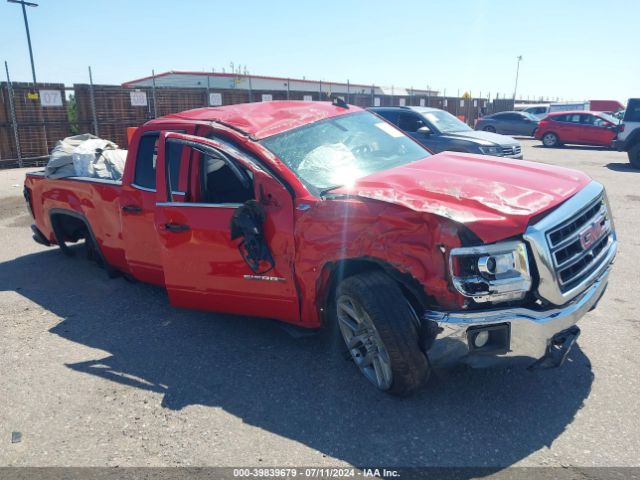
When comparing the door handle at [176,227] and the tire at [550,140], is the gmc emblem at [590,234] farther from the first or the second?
the tire at [550,140]

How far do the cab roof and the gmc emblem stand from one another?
226 cm

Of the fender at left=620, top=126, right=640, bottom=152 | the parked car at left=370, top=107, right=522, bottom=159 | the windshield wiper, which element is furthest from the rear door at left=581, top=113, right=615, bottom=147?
the windshield wiper

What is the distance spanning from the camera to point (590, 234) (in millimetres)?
3160

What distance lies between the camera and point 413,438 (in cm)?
286

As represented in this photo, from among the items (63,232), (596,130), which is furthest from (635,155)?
(63,232)

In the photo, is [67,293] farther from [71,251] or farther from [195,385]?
[195,385]

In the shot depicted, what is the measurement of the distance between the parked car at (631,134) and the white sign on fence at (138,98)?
15.2 metres

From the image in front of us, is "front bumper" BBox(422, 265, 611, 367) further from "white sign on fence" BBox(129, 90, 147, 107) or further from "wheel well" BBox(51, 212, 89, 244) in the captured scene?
"white sign on fence" BBox(129, 90, 147, 107)

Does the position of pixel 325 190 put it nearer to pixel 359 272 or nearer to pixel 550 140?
pixel 359 272

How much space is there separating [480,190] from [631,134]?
44.9ft

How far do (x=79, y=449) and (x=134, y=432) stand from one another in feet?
1.00

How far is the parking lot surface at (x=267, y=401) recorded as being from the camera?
9.17 feet

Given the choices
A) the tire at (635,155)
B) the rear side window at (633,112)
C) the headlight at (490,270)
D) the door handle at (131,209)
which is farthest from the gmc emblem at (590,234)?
the rear side window at (633,112)

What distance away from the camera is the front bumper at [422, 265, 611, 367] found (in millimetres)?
2721
